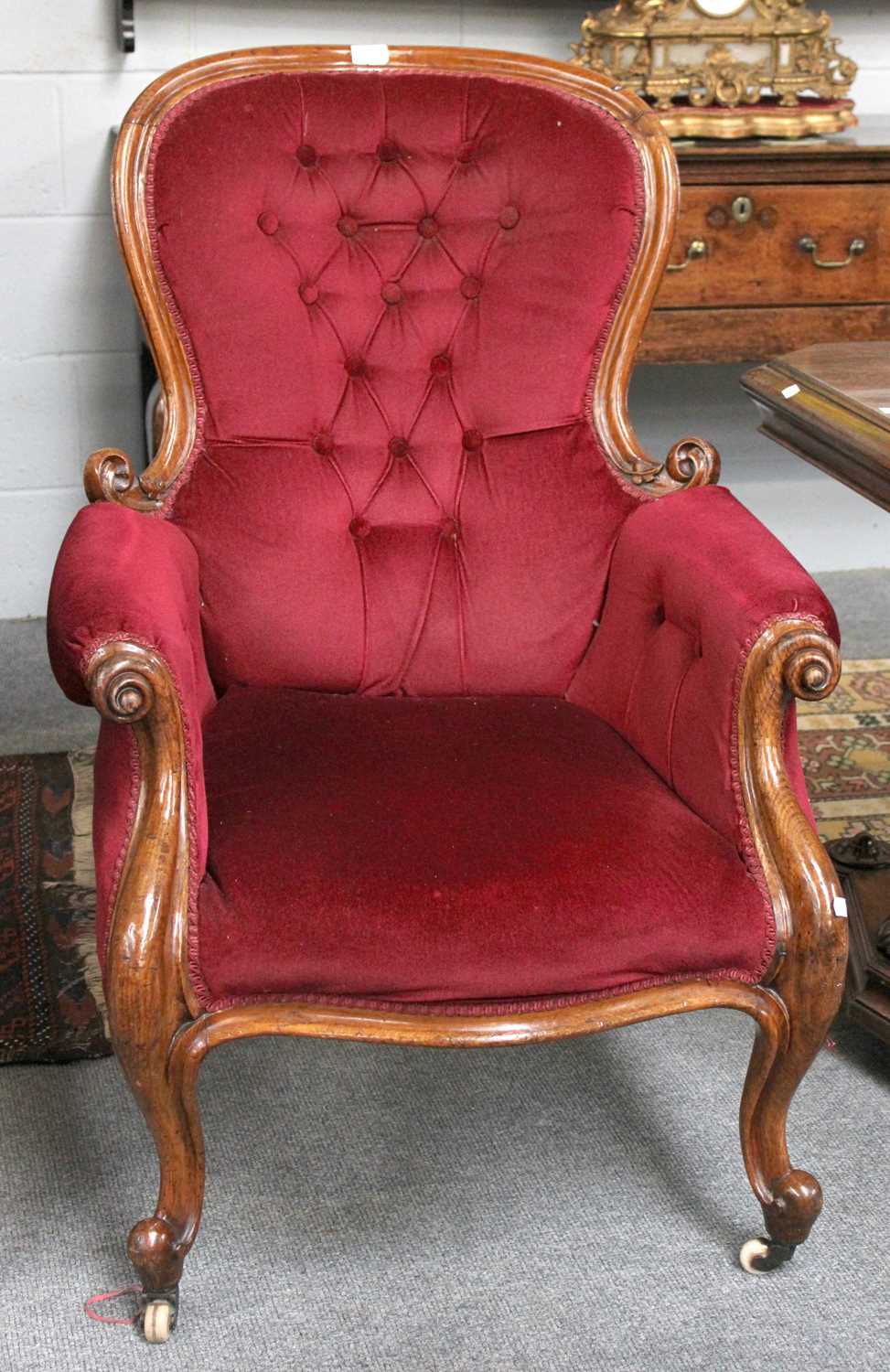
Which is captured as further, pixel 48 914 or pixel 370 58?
pixel 48 914

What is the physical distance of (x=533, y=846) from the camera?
131 cm

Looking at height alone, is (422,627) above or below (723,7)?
below

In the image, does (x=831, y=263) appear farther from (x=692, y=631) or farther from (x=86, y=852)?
(x=86, y=852)

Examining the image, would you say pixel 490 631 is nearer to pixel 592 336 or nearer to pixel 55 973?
pixel 592 336

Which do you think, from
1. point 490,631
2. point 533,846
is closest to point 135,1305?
point 533,846

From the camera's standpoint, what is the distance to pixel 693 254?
7.52 feet

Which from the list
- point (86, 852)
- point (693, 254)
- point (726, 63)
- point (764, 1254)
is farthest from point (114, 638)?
point (726, 63)

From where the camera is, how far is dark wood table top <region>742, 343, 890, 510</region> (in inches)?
56.9

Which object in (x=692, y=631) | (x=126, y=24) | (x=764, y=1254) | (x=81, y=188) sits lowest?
(x=764, y=1254)

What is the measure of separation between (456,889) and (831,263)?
4.76 ft

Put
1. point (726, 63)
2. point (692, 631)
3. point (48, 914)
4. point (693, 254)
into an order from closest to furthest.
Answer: point (692, 631) → point (48, 914) → point (693, 254) → point (726, 63)

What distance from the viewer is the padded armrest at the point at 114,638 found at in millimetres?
1250

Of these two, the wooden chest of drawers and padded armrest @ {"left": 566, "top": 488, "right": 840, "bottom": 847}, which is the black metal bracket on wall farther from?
padded armrest @ {"left": 566, "top": 488, "right": 840, "bottom": 847}

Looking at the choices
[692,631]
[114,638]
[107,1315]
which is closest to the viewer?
[114,638]
